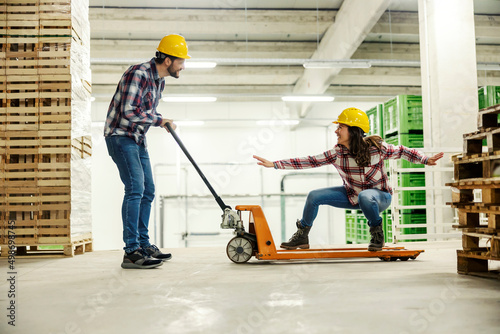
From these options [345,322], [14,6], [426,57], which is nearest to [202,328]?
[345,322]

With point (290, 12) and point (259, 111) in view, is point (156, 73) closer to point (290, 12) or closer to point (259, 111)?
point (290, 12)

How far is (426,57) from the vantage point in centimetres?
880

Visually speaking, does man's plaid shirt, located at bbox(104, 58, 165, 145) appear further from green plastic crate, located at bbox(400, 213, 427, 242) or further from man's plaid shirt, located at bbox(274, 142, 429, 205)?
green plastic crate, located at bbox(400, 213, 427, 242)

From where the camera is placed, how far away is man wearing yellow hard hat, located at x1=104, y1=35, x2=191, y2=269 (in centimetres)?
450

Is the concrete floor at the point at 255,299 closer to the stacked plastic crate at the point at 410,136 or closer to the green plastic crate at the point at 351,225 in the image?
the stacked plastic crate at the point at 410,136

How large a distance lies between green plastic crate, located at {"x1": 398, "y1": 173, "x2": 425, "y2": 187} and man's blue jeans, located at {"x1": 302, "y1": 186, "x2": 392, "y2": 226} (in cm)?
451

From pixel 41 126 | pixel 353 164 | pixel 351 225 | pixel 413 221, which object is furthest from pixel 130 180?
pixel 351 225

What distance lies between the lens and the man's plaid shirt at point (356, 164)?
5.11 m

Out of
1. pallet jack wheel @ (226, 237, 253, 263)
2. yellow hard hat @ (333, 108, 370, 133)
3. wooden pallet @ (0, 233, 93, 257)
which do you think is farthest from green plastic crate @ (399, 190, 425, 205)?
wooden pallet @ (0, 233, 93, 257)

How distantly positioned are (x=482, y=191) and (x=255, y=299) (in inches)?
82.5

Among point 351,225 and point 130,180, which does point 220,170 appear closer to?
point 351,225

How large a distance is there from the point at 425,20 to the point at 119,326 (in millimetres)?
8468

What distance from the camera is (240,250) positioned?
4789mm

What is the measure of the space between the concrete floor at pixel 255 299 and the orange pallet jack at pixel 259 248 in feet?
0.39
